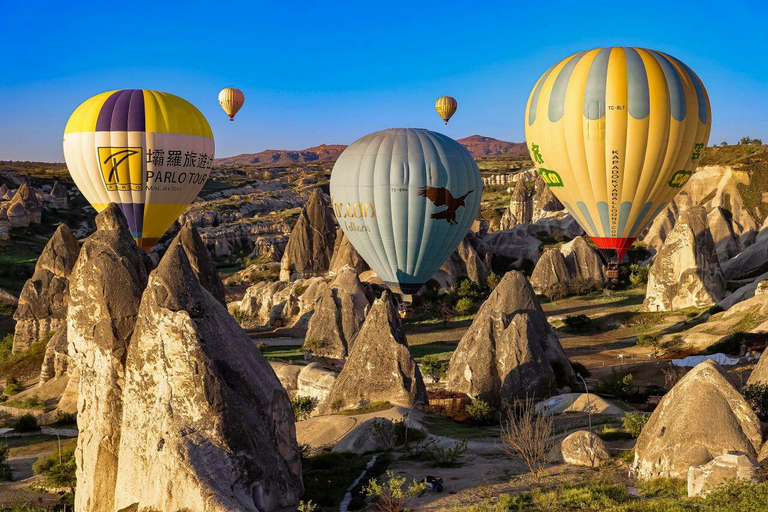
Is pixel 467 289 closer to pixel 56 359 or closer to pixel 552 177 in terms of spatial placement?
pixel 552 177

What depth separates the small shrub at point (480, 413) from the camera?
80.2ft

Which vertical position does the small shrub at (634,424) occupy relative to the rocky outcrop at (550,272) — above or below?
below

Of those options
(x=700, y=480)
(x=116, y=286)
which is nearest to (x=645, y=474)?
(x=700, y=480)

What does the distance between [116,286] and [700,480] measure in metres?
11.7

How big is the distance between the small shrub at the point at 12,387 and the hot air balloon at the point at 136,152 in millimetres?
9713

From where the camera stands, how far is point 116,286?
15336mm

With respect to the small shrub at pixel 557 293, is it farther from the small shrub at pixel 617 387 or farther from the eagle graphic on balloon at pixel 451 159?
the small shrub at pixel 617 387

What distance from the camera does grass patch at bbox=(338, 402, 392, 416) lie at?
24.3 metres

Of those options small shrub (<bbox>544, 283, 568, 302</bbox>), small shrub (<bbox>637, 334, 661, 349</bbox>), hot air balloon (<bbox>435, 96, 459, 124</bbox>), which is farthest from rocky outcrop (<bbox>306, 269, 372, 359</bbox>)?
hot air balloon (<bbox>435, 96, 459, 124</bbox>)

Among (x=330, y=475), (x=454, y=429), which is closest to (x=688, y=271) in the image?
(x=454, y=429)

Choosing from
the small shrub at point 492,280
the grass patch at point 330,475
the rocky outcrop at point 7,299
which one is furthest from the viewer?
the small shrub at point 492,280

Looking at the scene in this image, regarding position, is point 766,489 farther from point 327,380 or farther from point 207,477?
point 327,380

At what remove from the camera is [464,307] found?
49344 millimetres

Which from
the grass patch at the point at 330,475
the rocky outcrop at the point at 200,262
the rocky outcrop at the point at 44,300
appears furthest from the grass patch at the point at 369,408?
the rocky outcrop at the point at 44,300
